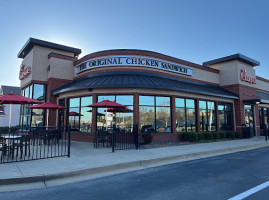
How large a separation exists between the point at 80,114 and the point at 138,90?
5031 mm

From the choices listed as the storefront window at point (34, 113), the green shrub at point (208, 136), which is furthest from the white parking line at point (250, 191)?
the storefront window at point (34, 113)

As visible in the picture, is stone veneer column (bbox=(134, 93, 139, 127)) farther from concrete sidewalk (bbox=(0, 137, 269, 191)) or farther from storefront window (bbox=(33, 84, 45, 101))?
storefront window (bbox=(33, 84, 45, 101))

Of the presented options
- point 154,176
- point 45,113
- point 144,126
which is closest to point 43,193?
point 154,176

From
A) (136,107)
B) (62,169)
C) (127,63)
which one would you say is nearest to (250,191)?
(62,169)

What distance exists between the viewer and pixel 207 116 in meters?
16.9

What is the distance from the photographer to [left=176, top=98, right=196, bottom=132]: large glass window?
47.8 feet

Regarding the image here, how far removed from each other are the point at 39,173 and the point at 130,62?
418 inches

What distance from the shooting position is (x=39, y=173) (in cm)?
562

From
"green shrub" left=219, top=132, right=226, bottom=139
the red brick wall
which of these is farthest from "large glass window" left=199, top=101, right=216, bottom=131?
the red brick wall

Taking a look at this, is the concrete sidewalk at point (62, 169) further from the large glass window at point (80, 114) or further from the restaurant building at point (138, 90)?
the large glass window at point (80, 114)

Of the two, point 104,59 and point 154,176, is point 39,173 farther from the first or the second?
point 104,59

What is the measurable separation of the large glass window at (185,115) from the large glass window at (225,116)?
4236 millimetres

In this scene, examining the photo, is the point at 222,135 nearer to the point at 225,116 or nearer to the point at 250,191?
the point at 225,116

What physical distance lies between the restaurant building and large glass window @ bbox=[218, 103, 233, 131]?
10 centimetres
